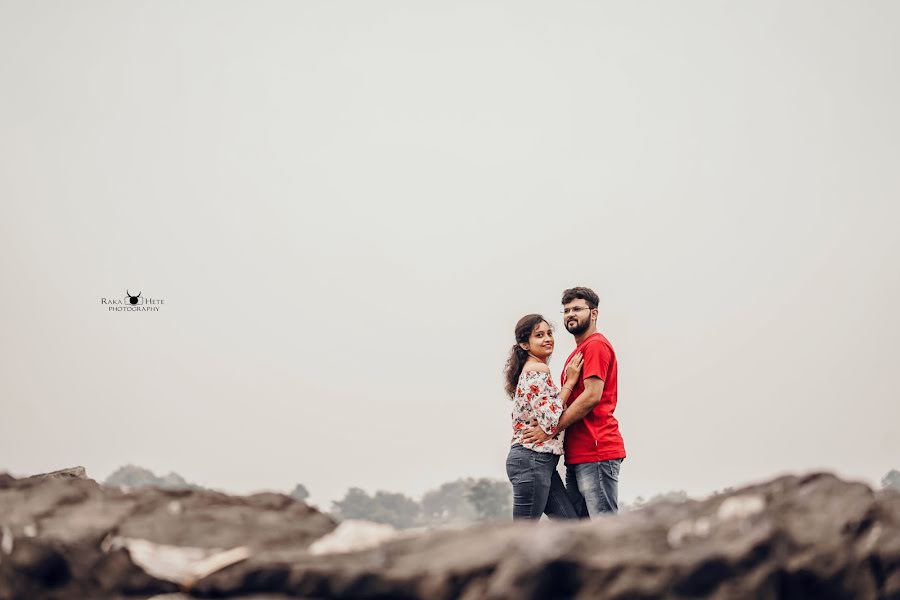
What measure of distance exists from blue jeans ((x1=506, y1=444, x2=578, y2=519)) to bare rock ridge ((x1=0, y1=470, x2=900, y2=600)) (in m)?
3.16

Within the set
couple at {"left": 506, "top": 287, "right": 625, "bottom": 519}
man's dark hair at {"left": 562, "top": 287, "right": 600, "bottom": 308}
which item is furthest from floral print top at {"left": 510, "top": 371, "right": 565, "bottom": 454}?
man's dark hair at {"left": 562, "top": 287, "right": 600, "bottom": 308}

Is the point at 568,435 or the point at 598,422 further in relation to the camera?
the point at 568,435

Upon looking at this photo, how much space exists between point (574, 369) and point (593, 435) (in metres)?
0.68

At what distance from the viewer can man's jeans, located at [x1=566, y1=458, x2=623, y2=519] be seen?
8.23 meters

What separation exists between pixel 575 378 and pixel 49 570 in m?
4.97

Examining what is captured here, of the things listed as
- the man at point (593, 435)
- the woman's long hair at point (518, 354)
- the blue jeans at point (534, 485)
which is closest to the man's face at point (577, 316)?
the man at point (593, 435)

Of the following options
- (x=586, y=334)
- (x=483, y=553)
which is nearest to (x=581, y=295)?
(x=586, y=334)

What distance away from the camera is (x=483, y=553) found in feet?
14.5

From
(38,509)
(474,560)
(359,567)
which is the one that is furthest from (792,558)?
(38,509)

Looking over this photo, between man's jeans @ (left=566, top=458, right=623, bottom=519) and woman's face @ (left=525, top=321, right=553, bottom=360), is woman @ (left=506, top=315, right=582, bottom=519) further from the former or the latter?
man's jeans @ (left=566, top=458, right=623, bottom=519)

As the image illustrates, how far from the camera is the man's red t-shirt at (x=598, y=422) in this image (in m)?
8.34

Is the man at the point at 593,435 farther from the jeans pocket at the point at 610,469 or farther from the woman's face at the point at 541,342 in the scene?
the woman's face at the point at 541,342

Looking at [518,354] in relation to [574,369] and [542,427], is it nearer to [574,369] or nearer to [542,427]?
[574,369]

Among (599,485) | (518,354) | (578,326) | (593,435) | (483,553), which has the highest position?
(578,326)
